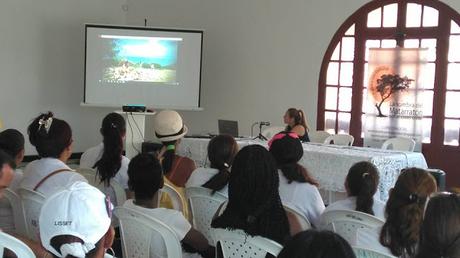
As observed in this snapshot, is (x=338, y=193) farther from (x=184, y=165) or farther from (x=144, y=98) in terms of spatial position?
(x=144, y=98)

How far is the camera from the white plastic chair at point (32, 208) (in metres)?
2.58

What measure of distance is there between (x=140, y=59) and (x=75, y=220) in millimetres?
7397

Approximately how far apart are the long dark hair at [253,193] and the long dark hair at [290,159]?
82cm

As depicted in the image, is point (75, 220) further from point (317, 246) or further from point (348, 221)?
point (348, 221)

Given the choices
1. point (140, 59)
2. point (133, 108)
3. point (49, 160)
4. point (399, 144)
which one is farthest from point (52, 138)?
point (140, 59)

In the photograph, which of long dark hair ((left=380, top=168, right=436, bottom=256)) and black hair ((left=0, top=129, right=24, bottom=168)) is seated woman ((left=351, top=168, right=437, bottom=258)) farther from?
black hair ((left=0, top=129, right=24, bottom=168))

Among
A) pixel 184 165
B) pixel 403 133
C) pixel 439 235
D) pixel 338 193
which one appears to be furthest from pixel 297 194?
pixel 403 133

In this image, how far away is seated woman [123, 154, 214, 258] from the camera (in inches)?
97.0

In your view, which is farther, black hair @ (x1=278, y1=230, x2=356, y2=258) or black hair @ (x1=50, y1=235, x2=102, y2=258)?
black hair @ (x1=50, y1=235, x2=102, y2=258)

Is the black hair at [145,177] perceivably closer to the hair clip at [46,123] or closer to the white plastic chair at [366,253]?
the hair clip at [46,123]

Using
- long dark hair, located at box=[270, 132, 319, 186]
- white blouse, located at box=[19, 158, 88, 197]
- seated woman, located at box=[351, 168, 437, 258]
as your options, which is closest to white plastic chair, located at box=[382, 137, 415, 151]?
long dark hair, located at box=[270, 132, 319, 186]

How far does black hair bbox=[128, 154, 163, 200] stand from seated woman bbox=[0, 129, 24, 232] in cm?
65

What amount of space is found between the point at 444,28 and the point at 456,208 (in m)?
5.97

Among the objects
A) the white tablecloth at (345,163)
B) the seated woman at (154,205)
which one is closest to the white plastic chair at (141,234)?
the seated woman at (154,205)
